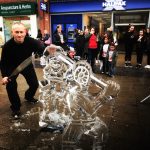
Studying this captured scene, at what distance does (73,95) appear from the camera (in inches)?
151

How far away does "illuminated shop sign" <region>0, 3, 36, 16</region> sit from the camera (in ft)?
53.2

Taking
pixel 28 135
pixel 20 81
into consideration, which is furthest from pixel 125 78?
pixel 28 135

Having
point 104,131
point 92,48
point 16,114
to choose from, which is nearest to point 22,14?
point 92,48

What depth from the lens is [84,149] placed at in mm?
3484

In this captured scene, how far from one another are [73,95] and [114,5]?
12402 millimetres

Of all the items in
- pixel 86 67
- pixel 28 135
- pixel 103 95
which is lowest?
pixel 28 135

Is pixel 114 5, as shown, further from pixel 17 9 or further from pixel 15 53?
pixel 15 53

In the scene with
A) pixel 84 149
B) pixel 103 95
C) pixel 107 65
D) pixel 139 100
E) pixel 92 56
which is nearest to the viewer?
pixel 84 149

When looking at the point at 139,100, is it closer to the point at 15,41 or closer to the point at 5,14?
the point at 15,41

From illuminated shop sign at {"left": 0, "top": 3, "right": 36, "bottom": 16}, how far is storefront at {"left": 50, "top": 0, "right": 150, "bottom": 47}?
1404 millimetres

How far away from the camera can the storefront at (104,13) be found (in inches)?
588

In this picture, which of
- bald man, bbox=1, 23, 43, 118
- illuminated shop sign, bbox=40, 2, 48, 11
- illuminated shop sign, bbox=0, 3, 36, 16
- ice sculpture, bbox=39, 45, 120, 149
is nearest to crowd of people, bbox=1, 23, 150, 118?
bald man, bbox=1, 23, 43, 118

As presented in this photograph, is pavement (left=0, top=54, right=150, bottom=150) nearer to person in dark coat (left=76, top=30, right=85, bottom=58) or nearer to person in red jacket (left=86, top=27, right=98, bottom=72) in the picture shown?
person in red jacket (left=86, top=27, right=98, bottom=72)

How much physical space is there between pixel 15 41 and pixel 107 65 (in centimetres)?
503
